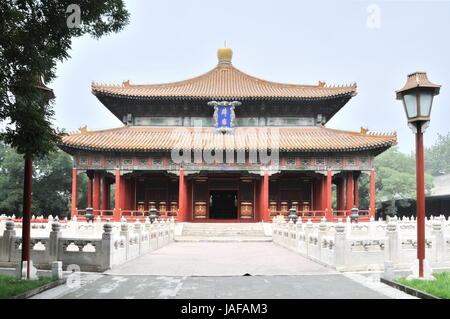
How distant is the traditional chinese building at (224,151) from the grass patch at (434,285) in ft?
61.0

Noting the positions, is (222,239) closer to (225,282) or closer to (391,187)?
(225,282)

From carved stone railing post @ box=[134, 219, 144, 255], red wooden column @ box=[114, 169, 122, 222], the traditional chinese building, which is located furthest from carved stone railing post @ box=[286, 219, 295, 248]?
red wooden column @ box=[114, 169, 122, 222]

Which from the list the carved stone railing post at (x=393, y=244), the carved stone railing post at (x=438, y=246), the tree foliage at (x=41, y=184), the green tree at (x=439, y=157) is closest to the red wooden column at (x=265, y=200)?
the carved stone railing post at (x=438, y=246)

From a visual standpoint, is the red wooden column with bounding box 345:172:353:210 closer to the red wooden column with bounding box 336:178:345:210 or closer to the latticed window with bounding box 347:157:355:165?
the latticed window with bounding box 347:157:355:165

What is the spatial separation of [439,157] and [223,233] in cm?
8709

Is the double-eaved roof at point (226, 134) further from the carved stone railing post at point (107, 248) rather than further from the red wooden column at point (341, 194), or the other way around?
the carved stone railing post at point (107, 248)

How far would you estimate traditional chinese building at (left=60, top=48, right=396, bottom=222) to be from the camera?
28.1 m

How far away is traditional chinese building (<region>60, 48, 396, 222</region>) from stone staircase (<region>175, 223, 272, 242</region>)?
1.66 meters

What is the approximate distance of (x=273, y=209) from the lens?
99.6 feet

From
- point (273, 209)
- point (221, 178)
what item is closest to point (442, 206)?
point (273, 209)

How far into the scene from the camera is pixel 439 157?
9819 cm

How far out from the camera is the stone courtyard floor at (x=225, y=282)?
7.72 metres

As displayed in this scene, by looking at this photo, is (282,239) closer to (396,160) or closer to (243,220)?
(243,220)
